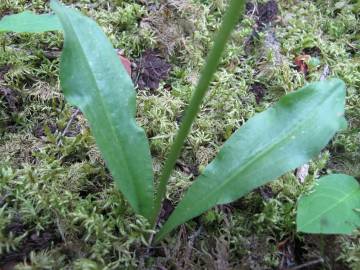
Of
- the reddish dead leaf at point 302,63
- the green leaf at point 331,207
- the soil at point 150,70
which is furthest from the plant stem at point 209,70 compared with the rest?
the reddish dead leaf at point 302,63

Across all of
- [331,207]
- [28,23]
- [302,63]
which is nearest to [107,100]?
[28,23]

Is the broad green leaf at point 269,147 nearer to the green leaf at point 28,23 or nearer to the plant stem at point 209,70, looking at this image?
the plant stem at point 209,70

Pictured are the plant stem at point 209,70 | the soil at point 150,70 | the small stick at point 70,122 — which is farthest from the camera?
the soil at point 150,70

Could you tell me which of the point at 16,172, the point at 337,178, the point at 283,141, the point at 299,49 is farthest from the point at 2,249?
the point at 299,49

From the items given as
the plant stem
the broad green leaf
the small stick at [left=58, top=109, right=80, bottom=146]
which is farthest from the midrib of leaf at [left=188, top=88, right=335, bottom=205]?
the small stick at [left=58, top=109, right=80, bottom=146]

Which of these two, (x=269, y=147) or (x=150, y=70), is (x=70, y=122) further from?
(x=269, y=147)

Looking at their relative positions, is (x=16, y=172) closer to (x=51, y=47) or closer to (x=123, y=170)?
(x=123, y=170)
